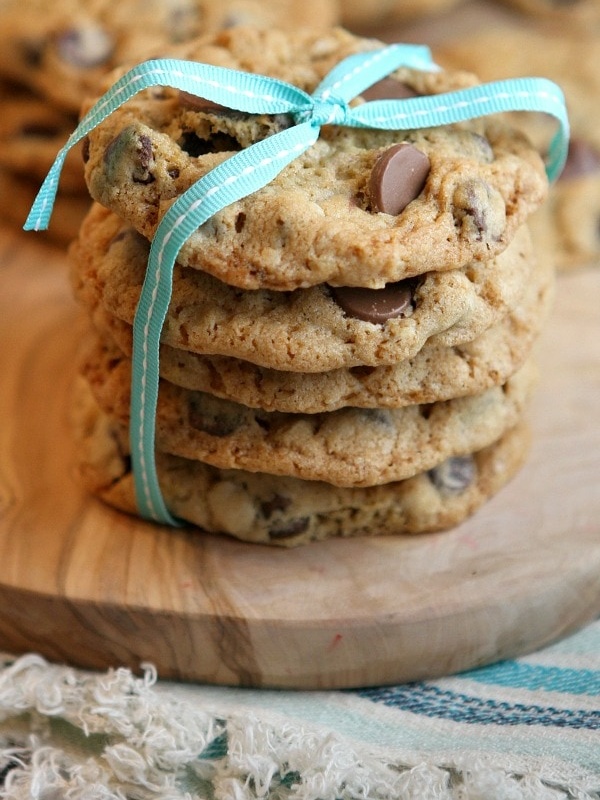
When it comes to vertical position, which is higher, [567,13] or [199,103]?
[567,13]

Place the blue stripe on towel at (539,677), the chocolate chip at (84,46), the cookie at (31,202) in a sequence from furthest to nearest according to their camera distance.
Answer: the cookie at (31,202), the chocolate chip at (84,46), the blue stripe on towel at (539,677)

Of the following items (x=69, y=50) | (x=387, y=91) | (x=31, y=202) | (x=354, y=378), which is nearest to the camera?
(x=354, y=378)

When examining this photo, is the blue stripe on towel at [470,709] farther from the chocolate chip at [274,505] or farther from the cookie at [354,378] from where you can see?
the cookie at [354,378]

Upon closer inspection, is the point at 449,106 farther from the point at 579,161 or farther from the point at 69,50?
the point at 69,50

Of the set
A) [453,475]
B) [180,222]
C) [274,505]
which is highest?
[180,222]

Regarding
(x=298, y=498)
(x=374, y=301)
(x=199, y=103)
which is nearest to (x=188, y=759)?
(x=298, y=498)

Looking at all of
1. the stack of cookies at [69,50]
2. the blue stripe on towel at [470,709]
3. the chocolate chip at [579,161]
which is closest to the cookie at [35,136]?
the stack of cookies at [69,50]

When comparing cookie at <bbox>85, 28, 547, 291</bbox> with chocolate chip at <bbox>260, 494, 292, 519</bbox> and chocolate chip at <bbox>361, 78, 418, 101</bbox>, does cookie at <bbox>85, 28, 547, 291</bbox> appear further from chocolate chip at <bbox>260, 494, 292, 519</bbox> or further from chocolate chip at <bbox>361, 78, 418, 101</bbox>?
chocolate chip at <bbox>260, 494, 292, 519</bbox>
